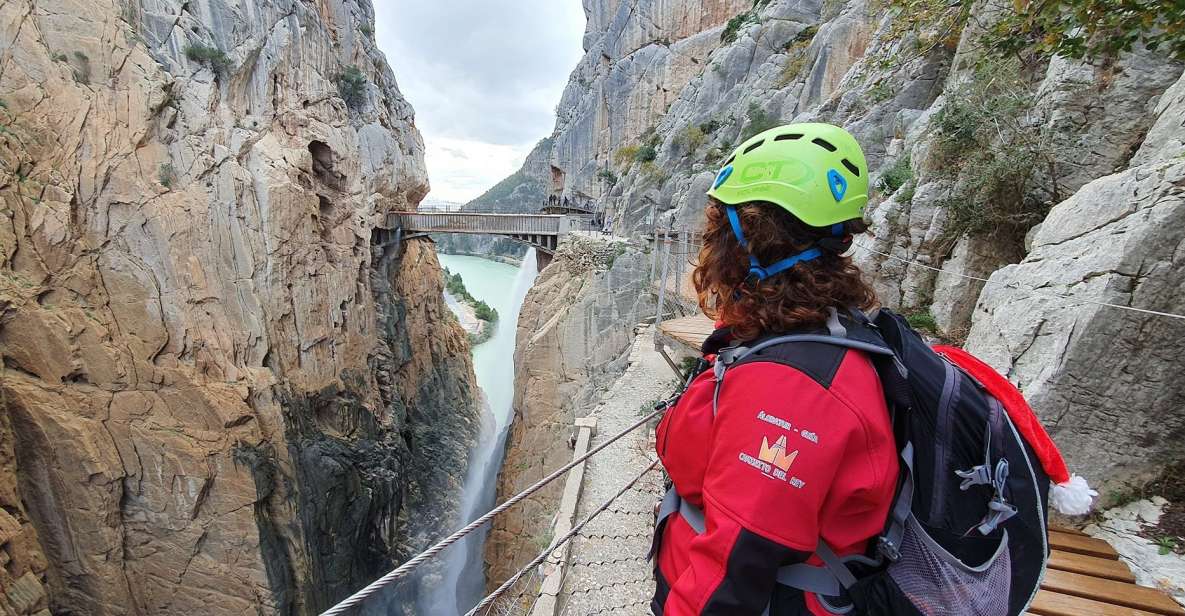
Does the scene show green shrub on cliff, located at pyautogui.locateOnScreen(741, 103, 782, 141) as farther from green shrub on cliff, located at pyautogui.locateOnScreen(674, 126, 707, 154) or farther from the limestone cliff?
the limestone cliff

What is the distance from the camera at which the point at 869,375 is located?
3.08 feet

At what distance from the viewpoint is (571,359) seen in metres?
11.3

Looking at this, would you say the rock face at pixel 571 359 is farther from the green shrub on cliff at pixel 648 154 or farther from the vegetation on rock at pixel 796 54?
the vegetation on rock at pixel 796 54

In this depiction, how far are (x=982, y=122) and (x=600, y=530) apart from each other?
203 inches

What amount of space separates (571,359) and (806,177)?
10.4 m

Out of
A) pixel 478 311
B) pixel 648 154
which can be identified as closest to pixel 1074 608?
pixel 648 154

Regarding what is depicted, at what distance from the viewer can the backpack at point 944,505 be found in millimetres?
942

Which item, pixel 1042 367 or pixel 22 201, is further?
pixel 22 201

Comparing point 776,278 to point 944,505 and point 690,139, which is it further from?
point 690,139

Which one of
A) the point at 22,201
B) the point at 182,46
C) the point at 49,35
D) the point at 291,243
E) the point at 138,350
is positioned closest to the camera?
the point at 22,201

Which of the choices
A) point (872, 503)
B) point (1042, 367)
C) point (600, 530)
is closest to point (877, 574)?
point (872, 503)

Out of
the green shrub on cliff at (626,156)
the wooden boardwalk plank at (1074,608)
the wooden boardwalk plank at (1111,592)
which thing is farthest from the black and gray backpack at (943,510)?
the green shrub on cliff at (626,156)

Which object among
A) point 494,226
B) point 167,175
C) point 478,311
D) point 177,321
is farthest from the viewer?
point 478,311

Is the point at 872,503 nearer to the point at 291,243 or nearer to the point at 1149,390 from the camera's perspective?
the point at 1149,390
